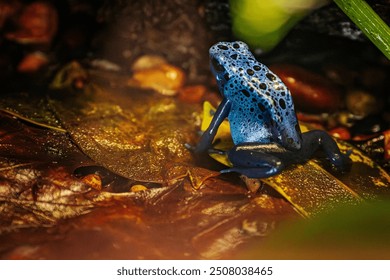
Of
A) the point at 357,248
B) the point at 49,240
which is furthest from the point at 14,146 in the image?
the point at 357,248

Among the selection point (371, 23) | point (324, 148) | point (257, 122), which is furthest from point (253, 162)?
point (371, 23)

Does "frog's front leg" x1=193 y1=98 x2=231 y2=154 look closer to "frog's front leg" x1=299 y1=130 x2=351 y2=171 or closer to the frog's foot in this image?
the frog's foot

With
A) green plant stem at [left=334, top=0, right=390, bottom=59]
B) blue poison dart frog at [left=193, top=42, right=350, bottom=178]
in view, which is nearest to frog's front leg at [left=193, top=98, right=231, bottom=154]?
blue poison dart frog at [left=193, top=42, right=350, bottom=178]

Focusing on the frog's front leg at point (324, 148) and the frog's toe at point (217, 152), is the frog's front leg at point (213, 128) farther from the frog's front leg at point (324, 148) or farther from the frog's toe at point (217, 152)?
the frog's front leg at point (324, 148)

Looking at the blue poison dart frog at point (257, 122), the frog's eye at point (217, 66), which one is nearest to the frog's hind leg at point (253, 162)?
the blue poison dart frog at point (257, 122)

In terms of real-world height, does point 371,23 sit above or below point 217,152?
above

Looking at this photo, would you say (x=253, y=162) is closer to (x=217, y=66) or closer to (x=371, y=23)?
(x=217, y=66)
